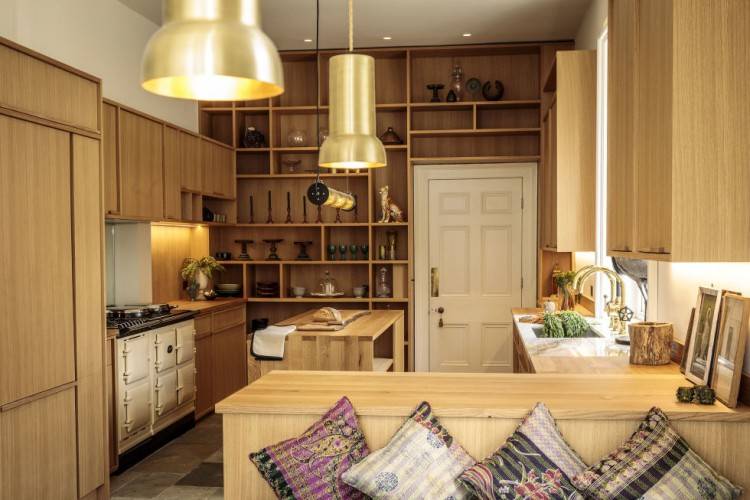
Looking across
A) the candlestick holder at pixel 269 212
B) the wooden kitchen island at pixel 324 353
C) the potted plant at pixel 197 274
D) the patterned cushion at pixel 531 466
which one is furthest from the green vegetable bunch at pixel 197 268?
the patterned cushion at pixel 531 466

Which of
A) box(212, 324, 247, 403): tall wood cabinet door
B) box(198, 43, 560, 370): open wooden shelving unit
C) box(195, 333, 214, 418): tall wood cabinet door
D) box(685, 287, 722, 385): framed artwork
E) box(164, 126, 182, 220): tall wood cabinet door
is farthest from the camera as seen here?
box(198, 43, 560, 370): open wooden shelving unit

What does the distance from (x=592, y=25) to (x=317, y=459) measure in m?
4.24

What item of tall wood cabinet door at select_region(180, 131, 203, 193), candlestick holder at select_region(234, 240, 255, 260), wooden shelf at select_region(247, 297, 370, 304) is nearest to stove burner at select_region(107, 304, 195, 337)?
tall wood cabinet door at select_region(180, 131, 203, 193)

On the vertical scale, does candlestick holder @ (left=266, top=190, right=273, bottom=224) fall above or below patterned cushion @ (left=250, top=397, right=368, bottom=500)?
above

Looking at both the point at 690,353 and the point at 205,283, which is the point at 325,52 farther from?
the point at 690,353

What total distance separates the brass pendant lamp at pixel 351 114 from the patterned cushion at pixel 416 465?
103cm

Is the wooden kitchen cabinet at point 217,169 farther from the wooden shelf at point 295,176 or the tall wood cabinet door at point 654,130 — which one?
the tall wood cabinet door at point 654,130

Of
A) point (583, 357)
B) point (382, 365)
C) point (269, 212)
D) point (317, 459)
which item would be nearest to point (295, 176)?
point (269, 212)

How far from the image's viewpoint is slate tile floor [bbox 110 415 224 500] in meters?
4.20

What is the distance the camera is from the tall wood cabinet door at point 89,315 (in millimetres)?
3818

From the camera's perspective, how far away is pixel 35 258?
347 centimetres

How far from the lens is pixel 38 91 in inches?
138

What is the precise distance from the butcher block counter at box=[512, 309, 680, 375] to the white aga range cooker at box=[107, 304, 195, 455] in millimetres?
2417

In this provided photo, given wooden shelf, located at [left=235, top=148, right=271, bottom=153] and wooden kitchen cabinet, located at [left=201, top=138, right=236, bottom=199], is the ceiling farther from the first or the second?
wooden kitchen cabinet, located at [left=201, top=138, right=236, bottom=199]
